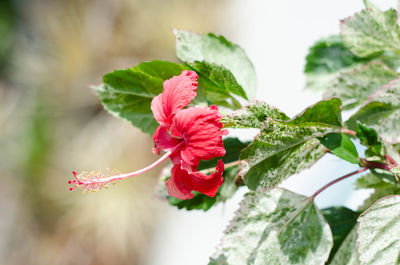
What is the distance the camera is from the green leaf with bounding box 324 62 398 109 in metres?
0.31

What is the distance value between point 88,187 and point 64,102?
1.81 meters

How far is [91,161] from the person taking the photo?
5.92ft

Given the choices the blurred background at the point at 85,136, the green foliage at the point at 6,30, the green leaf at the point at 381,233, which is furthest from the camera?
the green foliage at the point at 6,30

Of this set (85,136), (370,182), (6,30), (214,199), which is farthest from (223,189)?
(6,30)

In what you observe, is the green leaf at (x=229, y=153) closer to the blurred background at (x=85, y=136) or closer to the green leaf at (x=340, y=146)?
the green leaf at (x=340, y=146)

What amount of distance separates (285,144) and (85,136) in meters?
1.80

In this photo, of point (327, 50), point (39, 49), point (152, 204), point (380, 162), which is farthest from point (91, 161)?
point (380, 162)

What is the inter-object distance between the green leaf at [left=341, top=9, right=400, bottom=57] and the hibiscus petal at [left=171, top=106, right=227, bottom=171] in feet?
0.55

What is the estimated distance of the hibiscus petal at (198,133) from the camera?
0.21 meters

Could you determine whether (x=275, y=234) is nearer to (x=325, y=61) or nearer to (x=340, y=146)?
(x=340, y=146)

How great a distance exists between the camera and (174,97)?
0.23 meters

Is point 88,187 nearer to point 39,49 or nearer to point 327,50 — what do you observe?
point 327,50

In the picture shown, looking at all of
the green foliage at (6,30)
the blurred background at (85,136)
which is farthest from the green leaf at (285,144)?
the green foliage at (6,30)

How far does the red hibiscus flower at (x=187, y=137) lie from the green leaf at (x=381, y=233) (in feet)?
0.28
